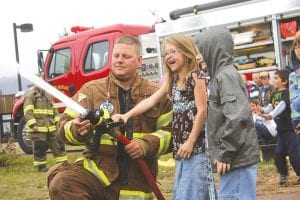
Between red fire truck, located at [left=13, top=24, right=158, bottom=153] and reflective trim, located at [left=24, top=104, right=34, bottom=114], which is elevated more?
red fire truck, located at [left=13, top=24, right=158, bottom=153]

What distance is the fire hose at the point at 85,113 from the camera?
3076 mm

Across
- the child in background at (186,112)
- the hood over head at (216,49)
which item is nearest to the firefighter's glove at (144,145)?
the child in background at (186,112)

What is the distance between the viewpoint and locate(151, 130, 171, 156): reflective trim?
3.72 meters

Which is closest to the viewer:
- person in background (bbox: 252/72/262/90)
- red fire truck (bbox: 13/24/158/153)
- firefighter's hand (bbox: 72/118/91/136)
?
firefighter's hand (bbox: 72/118/91/136)

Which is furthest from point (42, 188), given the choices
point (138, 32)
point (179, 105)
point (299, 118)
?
point (138, 32)

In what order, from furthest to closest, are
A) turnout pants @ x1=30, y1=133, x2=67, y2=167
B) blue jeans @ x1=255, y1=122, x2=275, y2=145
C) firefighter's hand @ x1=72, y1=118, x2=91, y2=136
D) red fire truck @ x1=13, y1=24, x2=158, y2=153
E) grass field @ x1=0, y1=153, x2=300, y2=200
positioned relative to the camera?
red fire truck @ x1=13, y1=24, x2=158, y2=153
turnout pants @ x1=30, y1=133, x2=67, y2=167
blue jeans @ x1=255, y1=122, x2=275, y2=145
grass field @ x1=0, y1=153, x2=300, y2=200
firefighter's hand @ x1=72, y1=118, x2=91, y2=136

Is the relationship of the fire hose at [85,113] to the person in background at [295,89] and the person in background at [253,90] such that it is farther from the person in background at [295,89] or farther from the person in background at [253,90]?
the person in background at [253,90]

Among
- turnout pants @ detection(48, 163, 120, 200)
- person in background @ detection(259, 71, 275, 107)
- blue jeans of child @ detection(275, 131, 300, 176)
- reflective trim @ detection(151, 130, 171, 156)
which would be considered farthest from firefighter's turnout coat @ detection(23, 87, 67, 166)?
turnout pants @ detection(48, 163, 120, 200)

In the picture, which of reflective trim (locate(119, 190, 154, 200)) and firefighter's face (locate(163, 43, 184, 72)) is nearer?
reflective trim (locate(119, 190, 154, 200))

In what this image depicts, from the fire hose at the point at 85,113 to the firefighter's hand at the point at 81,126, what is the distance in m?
0.03

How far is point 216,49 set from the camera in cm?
364

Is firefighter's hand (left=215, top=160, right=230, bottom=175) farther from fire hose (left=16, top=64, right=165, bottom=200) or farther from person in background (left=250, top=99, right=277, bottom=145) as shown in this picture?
person in background (left=250, top=99, right=277, bottom=145)

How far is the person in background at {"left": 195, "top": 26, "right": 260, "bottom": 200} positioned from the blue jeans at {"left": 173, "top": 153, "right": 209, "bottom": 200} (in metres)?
0.21

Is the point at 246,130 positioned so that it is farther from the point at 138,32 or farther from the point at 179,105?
the point at 138,32
